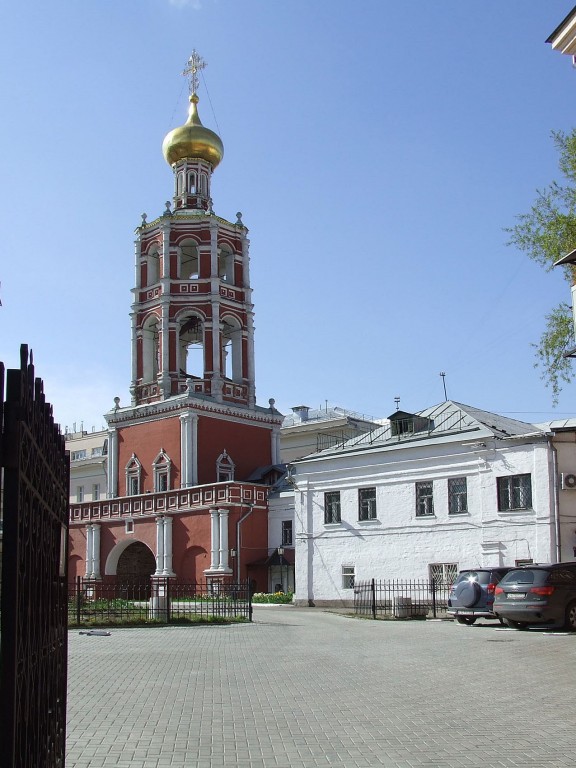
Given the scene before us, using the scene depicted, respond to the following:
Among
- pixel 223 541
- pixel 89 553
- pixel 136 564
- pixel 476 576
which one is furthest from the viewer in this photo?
pixel 136 564

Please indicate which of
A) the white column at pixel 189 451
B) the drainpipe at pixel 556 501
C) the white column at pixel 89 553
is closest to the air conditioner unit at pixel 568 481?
the drainpipe at pixel 556 501

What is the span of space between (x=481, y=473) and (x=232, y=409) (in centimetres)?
1762

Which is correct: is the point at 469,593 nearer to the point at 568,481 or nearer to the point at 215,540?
the point at 568,481

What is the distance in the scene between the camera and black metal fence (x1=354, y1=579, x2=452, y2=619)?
2561cm

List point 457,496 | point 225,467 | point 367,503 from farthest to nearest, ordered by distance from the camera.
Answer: point 225,467 < point 367,503 < point 457,496

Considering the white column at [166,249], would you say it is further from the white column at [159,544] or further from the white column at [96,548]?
the white column at [96,548]

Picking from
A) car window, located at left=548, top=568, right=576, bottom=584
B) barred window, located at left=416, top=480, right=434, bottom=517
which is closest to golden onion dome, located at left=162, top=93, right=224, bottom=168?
barred window, located at left=416, top=480, right=434, bottom=517

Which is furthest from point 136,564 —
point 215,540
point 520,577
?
point 520,577

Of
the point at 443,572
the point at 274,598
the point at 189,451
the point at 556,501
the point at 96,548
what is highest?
the point at 189,451

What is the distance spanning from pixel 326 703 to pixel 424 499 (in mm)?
22280

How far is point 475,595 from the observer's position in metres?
21.7

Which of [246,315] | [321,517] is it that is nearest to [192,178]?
[246,315]

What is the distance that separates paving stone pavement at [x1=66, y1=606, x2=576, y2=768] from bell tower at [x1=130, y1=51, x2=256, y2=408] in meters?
28.7

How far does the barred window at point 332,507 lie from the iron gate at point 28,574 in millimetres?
29930
